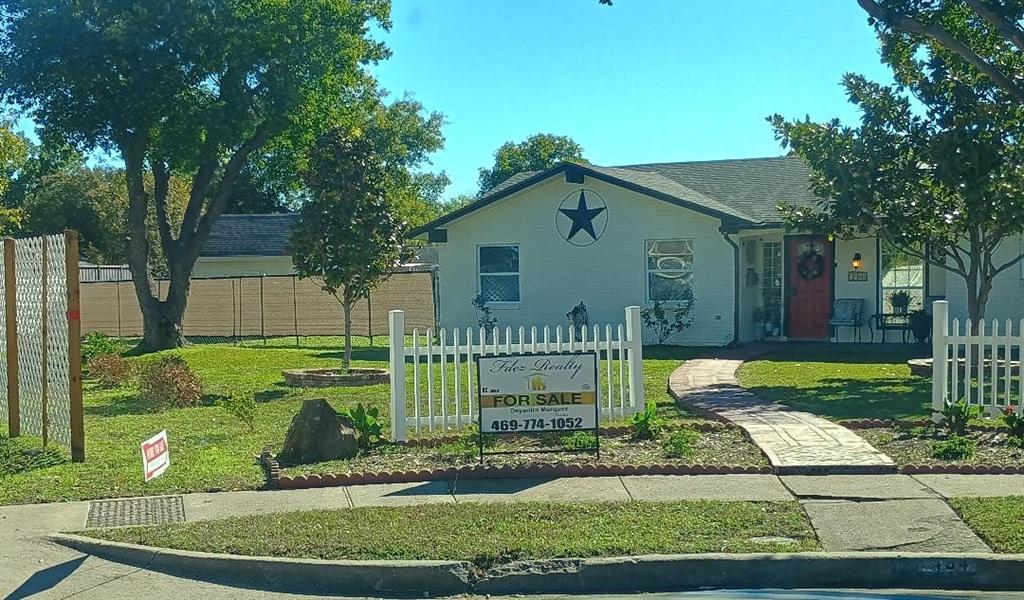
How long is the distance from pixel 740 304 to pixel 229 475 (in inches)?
565

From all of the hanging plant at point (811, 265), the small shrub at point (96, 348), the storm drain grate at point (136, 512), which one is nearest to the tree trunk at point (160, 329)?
the small shrub at point (96, 348)

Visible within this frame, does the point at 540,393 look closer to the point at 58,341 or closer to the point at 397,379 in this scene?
the point at 397,379

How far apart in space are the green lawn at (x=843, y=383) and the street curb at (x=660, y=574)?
5.34 metres

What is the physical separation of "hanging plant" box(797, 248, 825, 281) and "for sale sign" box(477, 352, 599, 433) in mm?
13444

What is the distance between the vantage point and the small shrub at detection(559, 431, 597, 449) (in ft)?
31.1

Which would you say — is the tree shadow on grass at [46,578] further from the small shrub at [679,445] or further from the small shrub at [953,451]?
the small shrub at [953,451]


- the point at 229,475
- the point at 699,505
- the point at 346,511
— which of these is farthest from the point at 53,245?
the point at 699,505

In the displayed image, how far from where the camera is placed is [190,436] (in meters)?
11.2

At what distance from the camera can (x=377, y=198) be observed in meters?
16.2

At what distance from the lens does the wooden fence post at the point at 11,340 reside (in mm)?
11289

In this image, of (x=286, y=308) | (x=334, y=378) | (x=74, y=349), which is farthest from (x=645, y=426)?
(x=286, y=308)

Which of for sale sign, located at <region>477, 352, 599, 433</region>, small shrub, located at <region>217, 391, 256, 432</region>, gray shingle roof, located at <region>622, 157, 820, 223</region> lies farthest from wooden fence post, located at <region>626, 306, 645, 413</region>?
gray shingle roof, located at <region>622, 157, 820, 223</region>

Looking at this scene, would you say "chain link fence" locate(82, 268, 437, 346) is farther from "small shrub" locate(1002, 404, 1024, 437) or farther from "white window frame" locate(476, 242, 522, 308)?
"small shrub" locate(1002, 404, 1024, 437)

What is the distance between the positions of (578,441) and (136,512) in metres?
3.87
